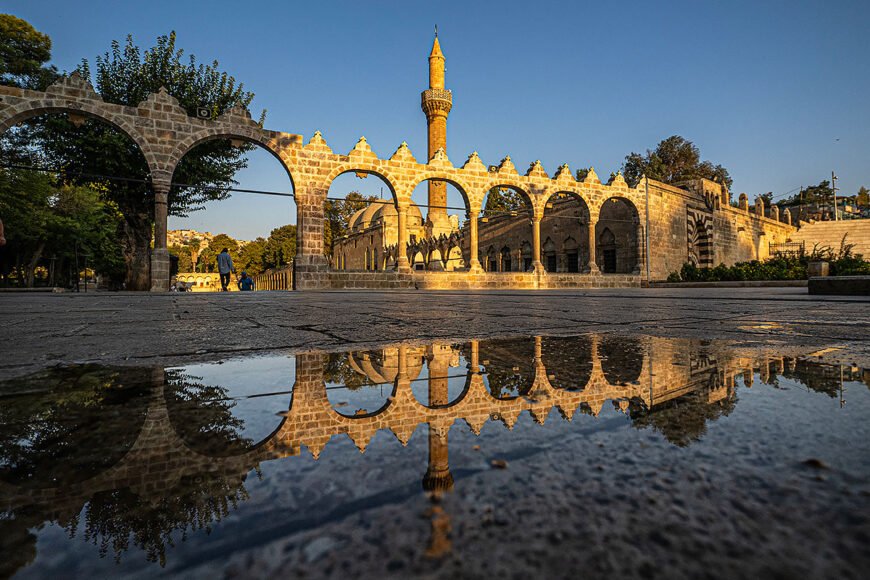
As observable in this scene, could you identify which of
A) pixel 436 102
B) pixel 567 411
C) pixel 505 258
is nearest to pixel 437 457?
pixel 567 411

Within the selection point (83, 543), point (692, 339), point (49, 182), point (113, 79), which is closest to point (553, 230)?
point (113, 79)

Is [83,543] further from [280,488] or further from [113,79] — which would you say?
[113,79]

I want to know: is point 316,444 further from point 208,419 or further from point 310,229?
point 310,229

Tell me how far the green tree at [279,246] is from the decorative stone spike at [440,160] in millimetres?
36815

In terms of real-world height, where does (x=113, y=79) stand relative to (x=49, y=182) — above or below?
above

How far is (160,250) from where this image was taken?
11.8 meters

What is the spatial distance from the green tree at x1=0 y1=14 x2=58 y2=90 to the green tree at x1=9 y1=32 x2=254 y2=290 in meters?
5.15

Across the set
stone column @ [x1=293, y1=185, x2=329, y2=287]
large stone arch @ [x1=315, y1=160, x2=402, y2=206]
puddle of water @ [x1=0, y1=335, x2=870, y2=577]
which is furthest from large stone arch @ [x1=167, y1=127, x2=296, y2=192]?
puddle of water @ [x1=0, y1=335, x2=870, y2=577]

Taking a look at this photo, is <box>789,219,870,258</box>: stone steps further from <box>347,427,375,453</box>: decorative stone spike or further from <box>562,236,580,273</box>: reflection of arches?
<box>347,427,375,453</box>: decorative stone spike

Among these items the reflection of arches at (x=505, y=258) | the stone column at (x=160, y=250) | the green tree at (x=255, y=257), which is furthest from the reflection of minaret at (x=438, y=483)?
the green tree at (x=255, y=257)

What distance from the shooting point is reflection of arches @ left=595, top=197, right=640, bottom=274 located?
2156cm

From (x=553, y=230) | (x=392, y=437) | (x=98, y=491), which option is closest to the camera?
(x=98, y=491)

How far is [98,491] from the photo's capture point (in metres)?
0.49

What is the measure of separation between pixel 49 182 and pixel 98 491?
2222 centimetres
